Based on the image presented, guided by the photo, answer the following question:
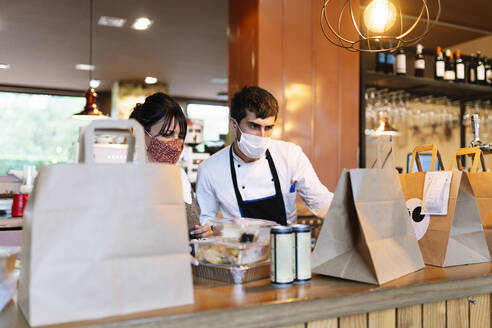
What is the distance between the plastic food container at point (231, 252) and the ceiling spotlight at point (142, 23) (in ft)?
15.9

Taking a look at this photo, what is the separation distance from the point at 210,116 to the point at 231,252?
33.9 ft

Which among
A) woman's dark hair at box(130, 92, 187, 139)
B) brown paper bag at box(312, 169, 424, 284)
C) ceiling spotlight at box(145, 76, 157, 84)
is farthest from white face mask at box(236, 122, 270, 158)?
ceiling spotlight at box(145, 76, 157, 84)

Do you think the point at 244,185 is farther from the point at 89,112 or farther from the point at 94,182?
the point at 89,112

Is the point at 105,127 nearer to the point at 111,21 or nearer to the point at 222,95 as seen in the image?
the point at 111,21

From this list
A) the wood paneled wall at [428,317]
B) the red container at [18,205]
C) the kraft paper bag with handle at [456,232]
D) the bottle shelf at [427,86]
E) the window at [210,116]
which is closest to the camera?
the wood paneled wall at [428,317]

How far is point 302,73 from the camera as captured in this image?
4.05 m

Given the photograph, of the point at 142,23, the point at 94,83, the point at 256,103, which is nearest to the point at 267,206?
the point at 256,103

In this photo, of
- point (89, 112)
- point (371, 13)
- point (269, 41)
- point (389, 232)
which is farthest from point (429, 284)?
point (89, 112)

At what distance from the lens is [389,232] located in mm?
1296

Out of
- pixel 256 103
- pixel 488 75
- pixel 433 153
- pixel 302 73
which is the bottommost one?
pixel 433 153

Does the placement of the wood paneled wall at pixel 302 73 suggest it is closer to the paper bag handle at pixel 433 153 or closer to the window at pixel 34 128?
the paper bag handle at pixel 433 153

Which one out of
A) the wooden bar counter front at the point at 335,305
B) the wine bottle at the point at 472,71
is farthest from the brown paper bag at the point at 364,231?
the wine bottle at the point at 472,71

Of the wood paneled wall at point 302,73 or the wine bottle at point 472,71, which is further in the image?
the wine bottle at point 472,71

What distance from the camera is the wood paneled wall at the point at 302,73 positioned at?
3.89m
